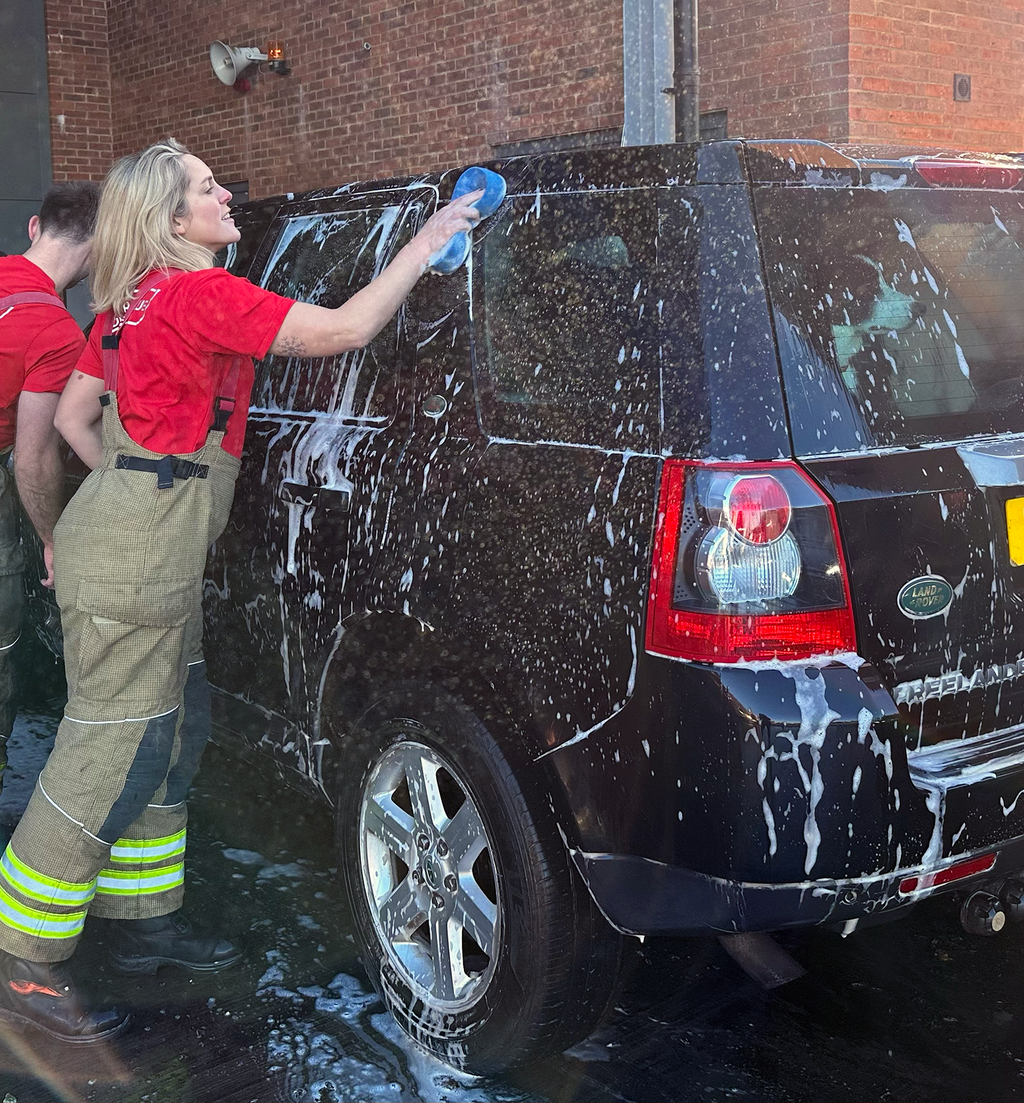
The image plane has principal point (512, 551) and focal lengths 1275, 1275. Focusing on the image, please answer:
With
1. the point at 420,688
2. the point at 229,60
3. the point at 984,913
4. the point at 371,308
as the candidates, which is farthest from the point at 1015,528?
the point at 229,60

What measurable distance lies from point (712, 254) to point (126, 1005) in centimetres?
225

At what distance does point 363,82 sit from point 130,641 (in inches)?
385

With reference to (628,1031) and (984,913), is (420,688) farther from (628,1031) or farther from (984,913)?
(984,913)

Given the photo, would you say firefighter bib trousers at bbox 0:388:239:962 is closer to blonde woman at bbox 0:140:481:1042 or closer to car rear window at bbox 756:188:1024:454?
blonde woman at bbox 0:140:481:1042

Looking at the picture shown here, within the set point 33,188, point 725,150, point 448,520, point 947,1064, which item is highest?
point 33,188

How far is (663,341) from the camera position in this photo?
2340mm

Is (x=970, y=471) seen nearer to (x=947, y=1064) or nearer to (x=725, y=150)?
(x=725, y=150)

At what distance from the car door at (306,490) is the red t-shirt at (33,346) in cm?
54

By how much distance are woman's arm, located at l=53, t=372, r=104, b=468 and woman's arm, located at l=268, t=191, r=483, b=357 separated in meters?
0.66

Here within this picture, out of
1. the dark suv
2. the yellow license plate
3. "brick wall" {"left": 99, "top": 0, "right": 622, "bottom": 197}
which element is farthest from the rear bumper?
"brick wall" {"left": 99, "top": 0, "right": 622, "bottom": 197}

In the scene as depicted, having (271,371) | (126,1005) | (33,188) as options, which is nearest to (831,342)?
(271,371)

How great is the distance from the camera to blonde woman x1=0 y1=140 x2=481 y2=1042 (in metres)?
2.68

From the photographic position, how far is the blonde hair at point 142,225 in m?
2.85

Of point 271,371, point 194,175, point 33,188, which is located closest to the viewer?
point 194,175
